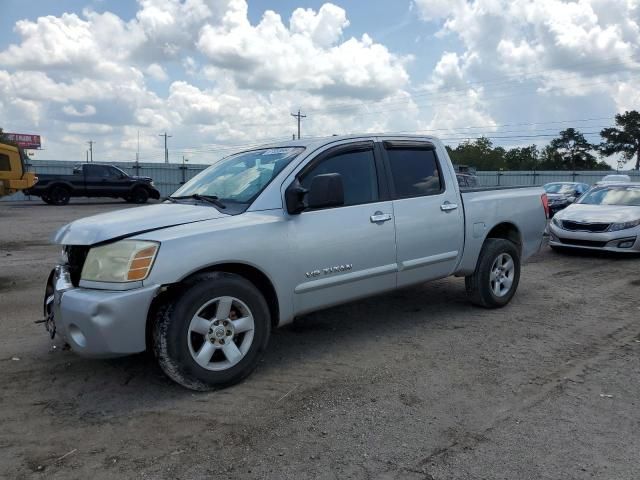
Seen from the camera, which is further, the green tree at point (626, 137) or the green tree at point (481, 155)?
the green tree at point (481, 155)

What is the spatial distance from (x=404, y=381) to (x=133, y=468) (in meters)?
1.96

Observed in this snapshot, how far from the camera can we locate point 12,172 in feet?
50.0

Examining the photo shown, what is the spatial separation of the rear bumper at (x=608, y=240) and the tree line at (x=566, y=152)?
4304 centimetres

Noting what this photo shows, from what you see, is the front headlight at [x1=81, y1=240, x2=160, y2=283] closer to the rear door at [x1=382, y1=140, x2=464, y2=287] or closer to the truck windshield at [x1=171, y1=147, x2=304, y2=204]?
the truck windshield at [x1=171, y1=147, x2=304, y2=204]

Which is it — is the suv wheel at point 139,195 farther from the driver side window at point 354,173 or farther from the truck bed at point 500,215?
the driver side window at point 354,173

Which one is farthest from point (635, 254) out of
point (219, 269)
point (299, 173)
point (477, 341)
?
point (219, 269)

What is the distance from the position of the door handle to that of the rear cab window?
0.84 ft

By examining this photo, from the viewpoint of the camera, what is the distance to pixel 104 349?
3422 mm

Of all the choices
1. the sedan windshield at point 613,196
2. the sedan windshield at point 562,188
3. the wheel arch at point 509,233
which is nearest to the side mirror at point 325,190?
the wheel arch at point 509,233

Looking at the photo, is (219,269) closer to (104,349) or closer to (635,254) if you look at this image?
(104,349)

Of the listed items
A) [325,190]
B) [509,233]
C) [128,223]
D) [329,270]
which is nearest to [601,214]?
[509,233]

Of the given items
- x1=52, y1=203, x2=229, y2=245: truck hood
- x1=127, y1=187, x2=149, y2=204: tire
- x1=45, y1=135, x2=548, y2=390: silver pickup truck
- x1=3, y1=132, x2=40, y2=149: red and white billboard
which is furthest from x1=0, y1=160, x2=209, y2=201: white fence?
x1=3, y1=132, x2=40, y2=149: red and white billboard

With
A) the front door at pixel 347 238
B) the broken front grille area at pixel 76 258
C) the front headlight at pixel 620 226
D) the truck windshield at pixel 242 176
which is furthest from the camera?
the front headlight at pixel 620 226

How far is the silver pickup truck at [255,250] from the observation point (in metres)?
3.50
